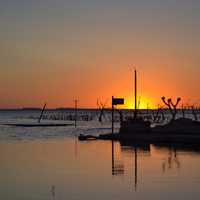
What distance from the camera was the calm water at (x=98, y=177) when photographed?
52.2 feet

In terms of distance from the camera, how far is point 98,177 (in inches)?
774

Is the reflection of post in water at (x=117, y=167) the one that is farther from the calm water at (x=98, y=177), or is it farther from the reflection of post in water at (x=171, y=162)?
the reflection of post in water at (x=171, y=162)

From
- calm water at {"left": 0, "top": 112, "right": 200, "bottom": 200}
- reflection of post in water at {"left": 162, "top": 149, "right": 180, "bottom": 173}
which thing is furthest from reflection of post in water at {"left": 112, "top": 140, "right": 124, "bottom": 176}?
reflection of post in water at {"left": 162, "top": 149, "right": 180, "bottom": 173}

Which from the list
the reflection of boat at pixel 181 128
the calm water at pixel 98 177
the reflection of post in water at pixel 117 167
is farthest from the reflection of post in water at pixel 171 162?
the reflection of boat at pixel 181 128

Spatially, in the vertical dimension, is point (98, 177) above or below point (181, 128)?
below

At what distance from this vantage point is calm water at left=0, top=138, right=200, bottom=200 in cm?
1591

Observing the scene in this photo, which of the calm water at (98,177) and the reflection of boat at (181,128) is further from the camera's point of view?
the reflection of boat at (181,128)

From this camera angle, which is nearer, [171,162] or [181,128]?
[171,162]

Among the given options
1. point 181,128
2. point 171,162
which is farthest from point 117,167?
point 181,128

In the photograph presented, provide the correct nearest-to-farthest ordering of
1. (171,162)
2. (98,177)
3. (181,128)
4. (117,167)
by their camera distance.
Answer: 1. (98,177)
2. (117,167)
3. (171,162)
4. (181,128)

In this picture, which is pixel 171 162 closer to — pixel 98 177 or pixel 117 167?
pixel 117 167

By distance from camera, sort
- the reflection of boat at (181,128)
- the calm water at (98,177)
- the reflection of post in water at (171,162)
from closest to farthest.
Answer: the calm water at (98,177) < the reflection of post in water at (171,162) < the reflection of boat at (181,128)

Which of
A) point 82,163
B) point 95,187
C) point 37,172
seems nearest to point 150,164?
point 82,163

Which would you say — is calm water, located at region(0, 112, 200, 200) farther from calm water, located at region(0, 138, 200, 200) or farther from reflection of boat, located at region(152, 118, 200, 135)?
reflection of boat, located at region(152, 118, 200, 135)
